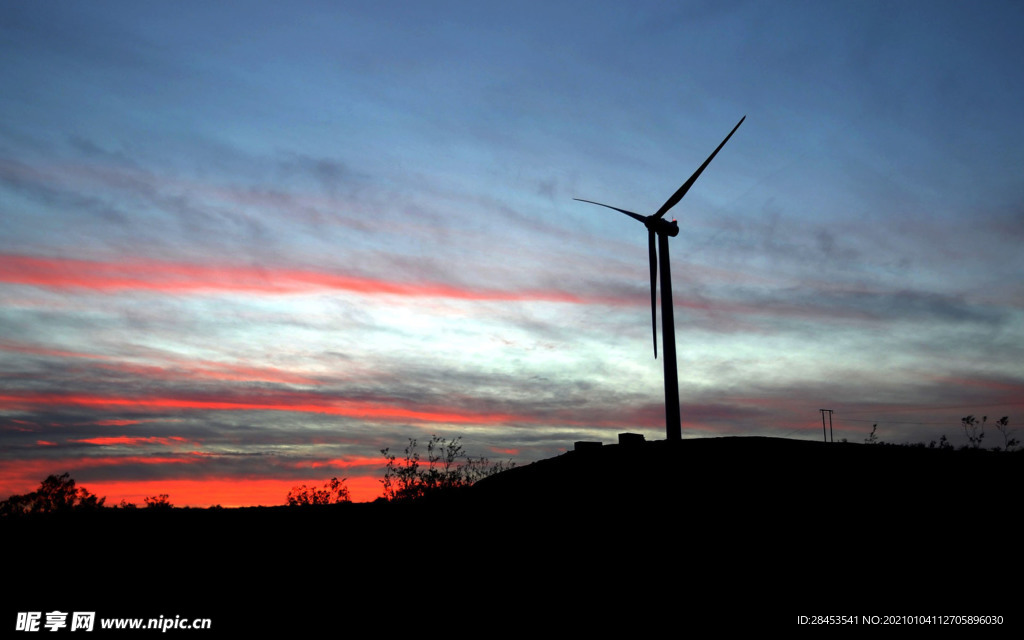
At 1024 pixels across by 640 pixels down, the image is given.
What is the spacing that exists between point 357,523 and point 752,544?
1773 cm

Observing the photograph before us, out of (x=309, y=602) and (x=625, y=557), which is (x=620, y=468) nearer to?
(x=625, y=557)

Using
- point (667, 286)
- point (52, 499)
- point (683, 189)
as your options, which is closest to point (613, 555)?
point (667, 286)

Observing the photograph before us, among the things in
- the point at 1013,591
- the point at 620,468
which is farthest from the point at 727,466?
the point at 1013,591

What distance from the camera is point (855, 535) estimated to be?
23.6m

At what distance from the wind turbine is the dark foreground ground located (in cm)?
479

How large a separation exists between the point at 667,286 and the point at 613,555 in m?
21.2

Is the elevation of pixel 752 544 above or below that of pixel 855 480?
below

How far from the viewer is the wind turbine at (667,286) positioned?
1535 inches

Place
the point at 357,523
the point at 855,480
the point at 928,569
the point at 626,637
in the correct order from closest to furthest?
1. the point at 626,637
2. the point at 928,569
3. the point at 855,480
4. the point at 357,523

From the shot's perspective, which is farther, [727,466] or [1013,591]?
[727,466]

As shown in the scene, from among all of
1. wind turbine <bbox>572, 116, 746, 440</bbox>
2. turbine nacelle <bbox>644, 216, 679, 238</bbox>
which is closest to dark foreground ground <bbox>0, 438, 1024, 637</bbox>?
wind turbine <bbox>572, 116, 746, 440</bbox>

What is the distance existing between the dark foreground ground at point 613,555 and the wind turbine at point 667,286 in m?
4.79

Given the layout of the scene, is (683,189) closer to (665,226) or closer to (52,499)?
(665,226)

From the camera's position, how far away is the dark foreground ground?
2052cm
